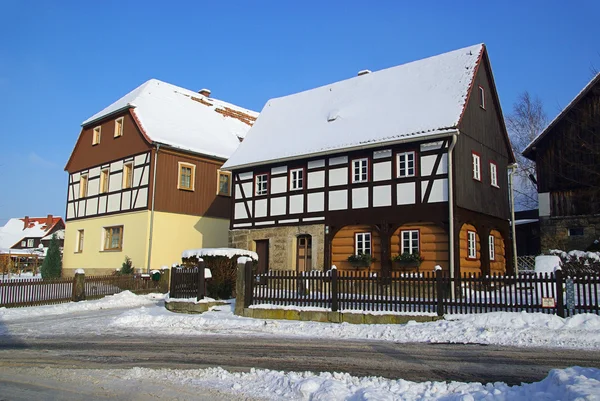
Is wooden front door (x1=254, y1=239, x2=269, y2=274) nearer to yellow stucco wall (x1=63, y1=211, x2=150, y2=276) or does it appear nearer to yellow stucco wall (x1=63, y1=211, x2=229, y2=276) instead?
yellow stucco wall (x1=63, y1=211, x2=229, y2=276)

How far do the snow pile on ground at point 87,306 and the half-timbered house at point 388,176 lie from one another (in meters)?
5.74

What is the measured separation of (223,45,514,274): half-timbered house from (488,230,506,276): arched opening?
0.05 metres

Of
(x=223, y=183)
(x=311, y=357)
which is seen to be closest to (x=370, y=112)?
(x=223, y=183)

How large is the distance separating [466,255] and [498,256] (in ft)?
12.2

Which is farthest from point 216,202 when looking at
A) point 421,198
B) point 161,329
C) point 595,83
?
point 595,83

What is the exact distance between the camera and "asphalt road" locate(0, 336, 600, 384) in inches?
320

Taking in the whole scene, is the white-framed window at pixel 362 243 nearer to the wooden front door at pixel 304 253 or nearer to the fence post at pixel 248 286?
the wooden front door at pixel 304 253

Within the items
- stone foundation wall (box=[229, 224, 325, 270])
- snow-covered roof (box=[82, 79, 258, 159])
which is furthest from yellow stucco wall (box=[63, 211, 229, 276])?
stone foundation wall (box=[229, 224, 325, 270])

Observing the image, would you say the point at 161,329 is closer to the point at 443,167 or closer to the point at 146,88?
the point at 443,167

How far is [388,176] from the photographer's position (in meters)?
21.0

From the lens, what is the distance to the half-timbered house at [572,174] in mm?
24688

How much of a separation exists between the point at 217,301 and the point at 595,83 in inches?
770

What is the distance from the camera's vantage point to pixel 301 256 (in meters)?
23.6

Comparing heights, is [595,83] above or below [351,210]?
above
